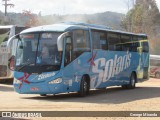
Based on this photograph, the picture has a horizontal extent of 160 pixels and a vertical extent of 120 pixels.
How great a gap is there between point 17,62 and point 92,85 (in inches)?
146

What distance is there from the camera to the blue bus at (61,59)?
17.6 metres

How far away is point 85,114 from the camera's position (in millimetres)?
13094

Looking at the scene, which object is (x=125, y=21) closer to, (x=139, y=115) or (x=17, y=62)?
(x=17, y=62)

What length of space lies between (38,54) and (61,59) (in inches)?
36.7

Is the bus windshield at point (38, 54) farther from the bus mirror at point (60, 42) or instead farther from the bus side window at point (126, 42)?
the bus side window at point (126, 42)

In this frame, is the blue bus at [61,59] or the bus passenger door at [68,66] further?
the bus passenger door at [68,66]

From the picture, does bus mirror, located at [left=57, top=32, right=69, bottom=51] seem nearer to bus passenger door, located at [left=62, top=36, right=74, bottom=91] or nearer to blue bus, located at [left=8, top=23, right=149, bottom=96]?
blue bus, located at [left=8, top=23, right=149, bottom=96]

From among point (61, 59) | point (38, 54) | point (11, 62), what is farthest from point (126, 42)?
point (38, 54)

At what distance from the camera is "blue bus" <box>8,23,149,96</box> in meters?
17.6

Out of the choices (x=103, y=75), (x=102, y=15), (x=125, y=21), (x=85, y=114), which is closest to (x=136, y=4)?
(x=125, y=21)

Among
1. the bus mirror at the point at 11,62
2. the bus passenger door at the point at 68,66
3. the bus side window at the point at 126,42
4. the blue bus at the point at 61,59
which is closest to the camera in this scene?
the blue bus at the point at 61,59

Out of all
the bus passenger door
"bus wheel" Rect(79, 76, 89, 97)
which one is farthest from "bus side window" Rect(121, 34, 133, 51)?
the bus passenger door

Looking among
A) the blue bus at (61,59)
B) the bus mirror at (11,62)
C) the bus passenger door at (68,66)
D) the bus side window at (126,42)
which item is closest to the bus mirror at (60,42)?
the blue bus at (61,59)

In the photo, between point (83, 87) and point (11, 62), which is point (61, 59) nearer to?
point (83, 87)
